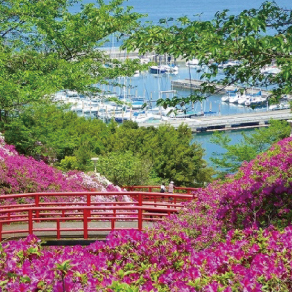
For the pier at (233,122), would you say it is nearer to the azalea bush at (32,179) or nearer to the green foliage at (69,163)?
the green foliage at (69,163)

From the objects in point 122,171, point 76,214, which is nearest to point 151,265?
point 76,214

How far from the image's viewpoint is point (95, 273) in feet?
21.7

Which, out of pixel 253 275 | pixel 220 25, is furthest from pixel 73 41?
pixel 253 275

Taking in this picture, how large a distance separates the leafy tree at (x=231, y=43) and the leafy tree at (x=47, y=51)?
1454cm

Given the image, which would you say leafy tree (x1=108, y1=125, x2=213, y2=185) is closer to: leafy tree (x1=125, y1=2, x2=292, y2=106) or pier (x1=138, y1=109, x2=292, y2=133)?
leafy tree (x1=125, y1=2, x2=292, y2=106)

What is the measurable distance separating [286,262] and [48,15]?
2209 cm

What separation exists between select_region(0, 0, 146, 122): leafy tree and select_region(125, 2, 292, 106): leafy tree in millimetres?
14543

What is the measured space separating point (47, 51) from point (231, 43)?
67.1 feet

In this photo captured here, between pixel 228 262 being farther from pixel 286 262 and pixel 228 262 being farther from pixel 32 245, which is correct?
pixel 32 245

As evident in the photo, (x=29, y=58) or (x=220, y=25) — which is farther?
(x=29, y=58)

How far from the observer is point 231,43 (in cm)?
853

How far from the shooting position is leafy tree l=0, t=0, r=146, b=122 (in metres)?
24.1

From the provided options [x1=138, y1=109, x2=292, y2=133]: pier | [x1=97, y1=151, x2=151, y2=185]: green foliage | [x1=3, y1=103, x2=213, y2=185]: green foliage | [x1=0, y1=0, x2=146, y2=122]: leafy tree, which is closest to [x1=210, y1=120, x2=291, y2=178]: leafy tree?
[x1=3, y1=103, x2=213, y2=185]: green foliage

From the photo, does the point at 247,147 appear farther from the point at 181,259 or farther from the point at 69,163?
the point at 181,259
